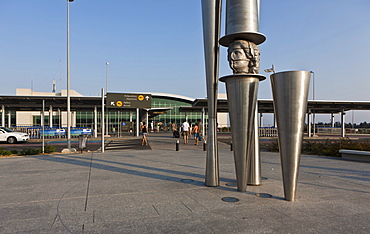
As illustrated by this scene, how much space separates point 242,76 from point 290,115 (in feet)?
4.27

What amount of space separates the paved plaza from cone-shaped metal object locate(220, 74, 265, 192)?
94 centimetres

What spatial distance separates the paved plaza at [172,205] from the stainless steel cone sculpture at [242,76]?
1.02 meters

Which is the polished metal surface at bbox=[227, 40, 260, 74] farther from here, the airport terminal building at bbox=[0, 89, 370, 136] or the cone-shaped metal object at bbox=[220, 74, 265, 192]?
the airport terminal building at bbox=[0, 89, 370, 136]

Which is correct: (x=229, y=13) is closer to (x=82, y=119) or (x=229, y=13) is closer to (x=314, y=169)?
(x=314, y=169)

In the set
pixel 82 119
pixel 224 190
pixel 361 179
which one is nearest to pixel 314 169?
pixel 361 179

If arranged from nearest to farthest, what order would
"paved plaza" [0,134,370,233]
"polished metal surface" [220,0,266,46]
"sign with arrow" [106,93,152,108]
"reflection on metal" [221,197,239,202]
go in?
"paved plaza" [0,134,370,233] < "reflection on metal" [221,197,239,202] < "polished metal surface" [220,0,266,46] < "sign with arrow" [106,93,152,108]

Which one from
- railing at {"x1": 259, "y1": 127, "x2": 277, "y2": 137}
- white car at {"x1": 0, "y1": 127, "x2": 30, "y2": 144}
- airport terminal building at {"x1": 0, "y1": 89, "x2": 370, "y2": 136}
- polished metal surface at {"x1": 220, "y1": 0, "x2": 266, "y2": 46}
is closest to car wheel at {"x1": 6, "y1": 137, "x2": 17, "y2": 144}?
white car at {"x1": 0, "y1": 127, "x2": 30, "y2": 144}

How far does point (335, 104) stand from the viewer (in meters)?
32.9

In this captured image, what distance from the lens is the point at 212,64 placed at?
6348 millimetres

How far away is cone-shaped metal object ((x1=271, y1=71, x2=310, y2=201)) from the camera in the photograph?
503 centimetres

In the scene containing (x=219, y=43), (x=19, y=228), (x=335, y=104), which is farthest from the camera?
(x=335, y=104)

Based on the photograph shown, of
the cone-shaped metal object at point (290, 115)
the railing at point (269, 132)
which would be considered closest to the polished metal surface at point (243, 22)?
the cone-shaped metal object at point (290, 115)

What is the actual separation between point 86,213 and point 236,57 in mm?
4309

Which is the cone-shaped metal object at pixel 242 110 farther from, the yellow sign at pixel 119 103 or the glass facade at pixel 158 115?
the glass facade at pixel 158 115
